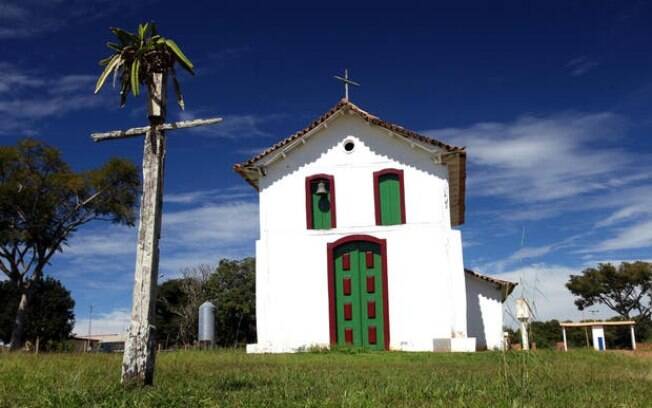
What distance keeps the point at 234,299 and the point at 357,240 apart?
23.3 meters

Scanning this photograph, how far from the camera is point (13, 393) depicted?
27.0 ft

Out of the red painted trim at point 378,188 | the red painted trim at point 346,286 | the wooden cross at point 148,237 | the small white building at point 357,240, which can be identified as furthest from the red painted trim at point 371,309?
the wooden cross at point 148,237

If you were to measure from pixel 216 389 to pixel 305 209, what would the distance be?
47.8 ft

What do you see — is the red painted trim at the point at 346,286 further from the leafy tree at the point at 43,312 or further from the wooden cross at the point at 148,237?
the leafy tree at the point at 43,312

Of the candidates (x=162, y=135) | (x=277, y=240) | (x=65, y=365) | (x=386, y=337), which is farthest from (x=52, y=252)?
(x=162, y=135)

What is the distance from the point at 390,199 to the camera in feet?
74.3

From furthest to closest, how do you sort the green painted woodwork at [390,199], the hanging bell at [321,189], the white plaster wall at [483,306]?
the white plaster wall at [483,306] < the hanging bell at [321,189] < the green painted woodwork at [390,199]

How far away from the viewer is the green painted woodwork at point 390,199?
73.7ft

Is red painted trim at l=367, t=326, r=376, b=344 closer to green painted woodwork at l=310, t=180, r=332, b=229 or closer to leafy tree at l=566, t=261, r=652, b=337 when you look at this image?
green painted woodwork at l=310, t=180, r=332, b=229

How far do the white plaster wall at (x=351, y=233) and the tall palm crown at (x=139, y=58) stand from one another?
41.4 feet

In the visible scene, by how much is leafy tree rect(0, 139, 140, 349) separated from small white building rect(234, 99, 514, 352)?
17308 mm

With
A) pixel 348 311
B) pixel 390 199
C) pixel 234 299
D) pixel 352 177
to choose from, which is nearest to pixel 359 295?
pixel 348 311

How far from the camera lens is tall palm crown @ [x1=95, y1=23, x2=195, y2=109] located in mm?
10492

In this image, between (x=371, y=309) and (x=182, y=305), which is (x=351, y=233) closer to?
(x=371, y=309)
